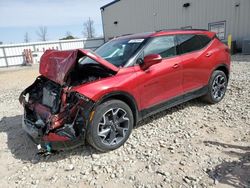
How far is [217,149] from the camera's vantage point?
10.3 ft

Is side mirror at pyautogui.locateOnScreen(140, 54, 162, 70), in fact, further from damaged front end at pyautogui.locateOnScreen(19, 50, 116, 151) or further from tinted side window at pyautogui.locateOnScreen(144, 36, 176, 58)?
damaged front end at pyautogui.locateOnScreen(19, 50, 116, 151)

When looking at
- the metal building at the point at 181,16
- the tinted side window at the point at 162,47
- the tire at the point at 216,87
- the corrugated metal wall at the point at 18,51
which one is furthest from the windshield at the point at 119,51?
the corrugated metal wall at the point at 18,51

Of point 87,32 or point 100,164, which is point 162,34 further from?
point 87,32

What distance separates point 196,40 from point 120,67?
1.96 meters

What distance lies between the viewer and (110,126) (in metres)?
3.20

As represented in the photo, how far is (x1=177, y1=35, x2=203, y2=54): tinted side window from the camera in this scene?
4.11 m

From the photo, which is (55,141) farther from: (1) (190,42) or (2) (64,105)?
(1) (190,42)

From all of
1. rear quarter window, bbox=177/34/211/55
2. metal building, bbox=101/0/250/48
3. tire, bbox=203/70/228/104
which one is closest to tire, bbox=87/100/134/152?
rear quarter window, bbox=177/34/211/55

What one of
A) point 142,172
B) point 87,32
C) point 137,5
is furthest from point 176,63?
point 87,32

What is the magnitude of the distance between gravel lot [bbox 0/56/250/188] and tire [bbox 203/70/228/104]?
0.46 metres

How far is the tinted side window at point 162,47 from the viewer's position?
370cm

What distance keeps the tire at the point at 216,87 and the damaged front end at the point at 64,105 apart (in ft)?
7.82

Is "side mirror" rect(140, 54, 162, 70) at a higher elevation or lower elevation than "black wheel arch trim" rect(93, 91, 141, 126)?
higher

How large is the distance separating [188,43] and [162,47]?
27.9 inches
